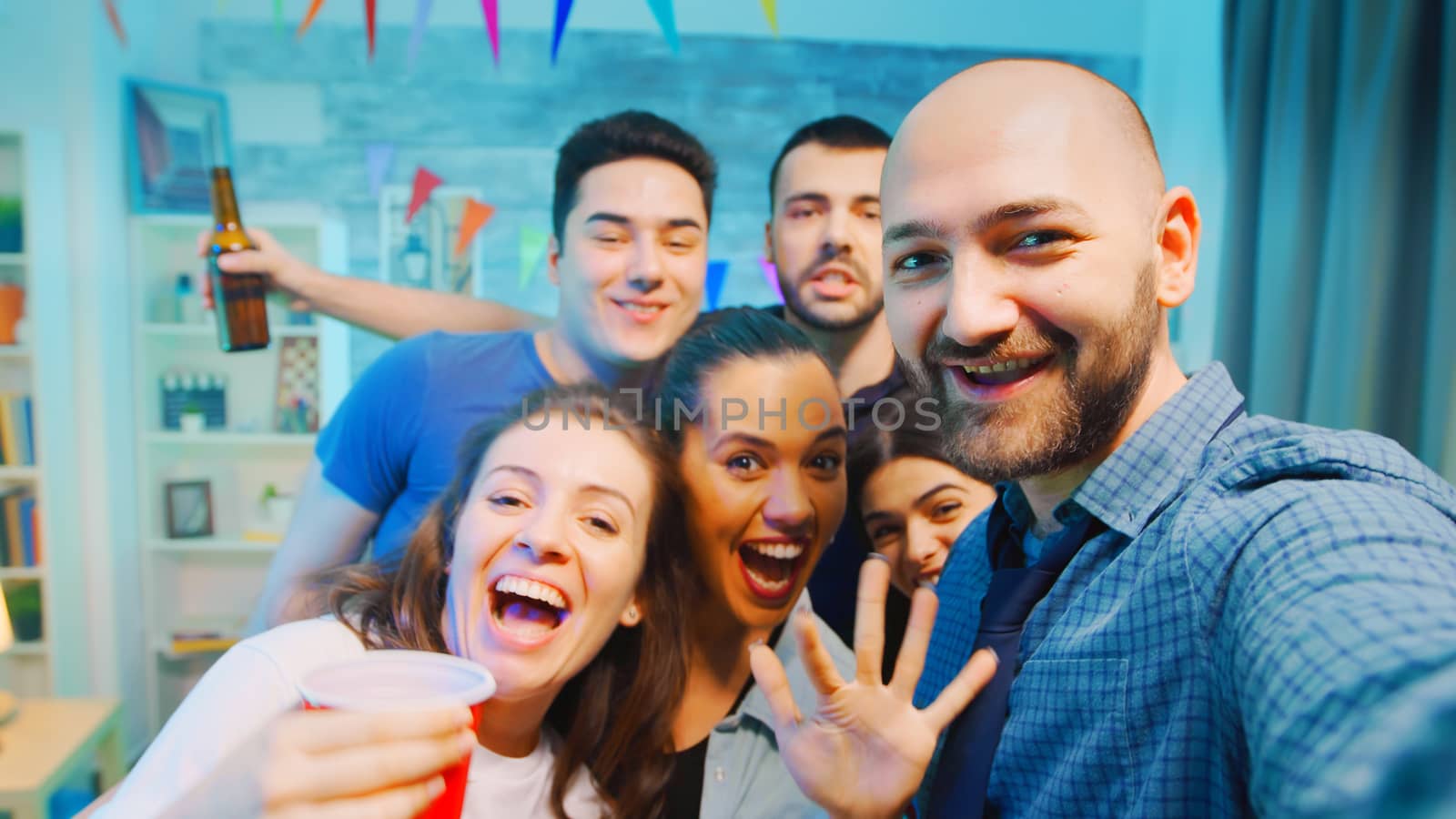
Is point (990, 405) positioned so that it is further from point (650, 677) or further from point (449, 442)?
point (449, 442)

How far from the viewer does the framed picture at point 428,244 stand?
6.70ft

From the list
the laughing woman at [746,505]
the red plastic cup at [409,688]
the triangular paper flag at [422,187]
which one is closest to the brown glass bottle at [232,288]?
the triangular paper flag at [422,187]

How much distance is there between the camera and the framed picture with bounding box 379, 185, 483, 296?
204 cm

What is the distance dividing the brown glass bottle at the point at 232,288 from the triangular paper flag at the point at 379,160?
0.89 metres

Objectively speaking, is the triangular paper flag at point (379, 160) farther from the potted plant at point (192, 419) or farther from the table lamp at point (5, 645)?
the table lamp at point (5, 645)

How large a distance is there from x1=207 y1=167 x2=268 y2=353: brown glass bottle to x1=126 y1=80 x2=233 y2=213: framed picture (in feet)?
4.07

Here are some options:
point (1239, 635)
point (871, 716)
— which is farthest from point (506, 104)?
point (1239, 635)

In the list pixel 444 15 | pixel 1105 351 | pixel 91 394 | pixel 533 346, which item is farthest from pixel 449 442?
pixel 91 394

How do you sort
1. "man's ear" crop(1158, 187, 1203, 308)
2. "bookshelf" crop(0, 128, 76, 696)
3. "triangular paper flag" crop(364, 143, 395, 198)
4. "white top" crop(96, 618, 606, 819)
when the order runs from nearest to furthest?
"white top" crop(96, 618, 606, 819), "man's ear" crop(1158, 187, 1203, 308), "triangular paper flag" crop(364, 143, 395, 198), "bookshelf" crop(0, 128, 76, 696)

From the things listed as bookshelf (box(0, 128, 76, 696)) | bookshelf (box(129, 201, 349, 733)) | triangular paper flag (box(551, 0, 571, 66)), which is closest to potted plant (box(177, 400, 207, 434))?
bookshelf (box(129, 201, 349, 733))

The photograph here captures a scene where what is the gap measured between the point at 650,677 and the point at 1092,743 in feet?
1.89

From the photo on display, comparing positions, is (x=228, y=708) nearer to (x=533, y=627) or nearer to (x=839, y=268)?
(x=533, y=627)

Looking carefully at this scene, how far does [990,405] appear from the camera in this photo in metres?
0.92

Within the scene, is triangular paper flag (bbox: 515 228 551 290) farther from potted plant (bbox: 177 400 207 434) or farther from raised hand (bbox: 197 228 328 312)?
potted plant (bbox: 177 400 207 434)
